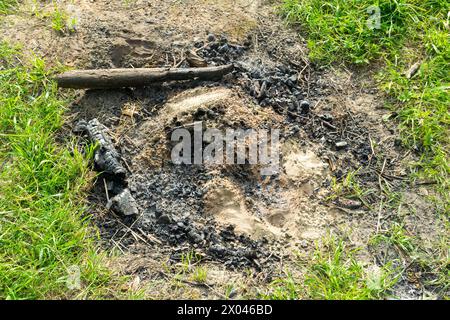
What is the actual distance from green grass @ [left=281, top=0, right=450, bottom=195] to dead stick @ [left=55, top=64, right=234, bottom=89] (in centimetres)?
87

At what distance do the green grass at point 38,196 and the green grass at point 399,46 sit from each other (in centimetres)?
187

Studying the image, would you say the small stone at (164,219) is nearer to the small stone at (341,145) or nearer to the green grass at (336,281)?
the green grass at (336,281)

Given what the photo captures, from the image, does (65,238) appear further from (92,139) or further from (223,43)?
(223,43)

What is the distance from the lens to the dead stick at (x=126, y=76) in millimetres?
3088

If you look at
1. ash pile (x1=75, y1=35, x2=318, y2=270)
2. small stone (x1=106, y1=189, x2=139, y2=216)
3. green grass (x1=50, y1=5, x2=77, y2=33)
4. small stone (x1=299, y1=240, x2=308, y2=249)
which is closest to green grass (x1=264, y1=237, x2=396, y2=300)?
small stone (x1=299, y1=240, x2=308, y2=249)

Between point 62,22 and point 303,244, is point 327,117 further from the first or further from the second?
point 62,22

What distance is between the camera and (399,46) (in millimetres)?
3422

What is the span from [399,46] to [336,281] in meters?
1.89

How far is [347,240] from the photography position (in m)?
2.64

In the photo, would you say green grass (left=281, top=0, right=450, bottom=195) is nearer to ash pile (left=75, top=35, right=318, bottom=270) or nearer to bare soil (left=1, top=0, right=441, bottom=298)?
bare soil (left=1, top=0, right=441, bottom=298)

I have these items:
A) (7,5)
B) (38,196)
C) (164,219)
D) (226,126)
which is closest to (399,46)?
(226,126)

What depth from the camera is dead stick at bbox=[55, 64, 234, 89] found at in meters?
3.09

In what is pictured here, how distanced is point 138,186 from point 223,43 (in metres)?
1.27

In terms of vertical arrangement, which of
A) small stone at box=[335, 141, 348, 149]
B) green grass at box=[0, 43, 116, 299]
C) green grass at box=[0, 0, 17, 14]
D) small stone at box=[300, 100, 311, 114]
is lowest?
green grass at box=[0, 43, 116, 299]
